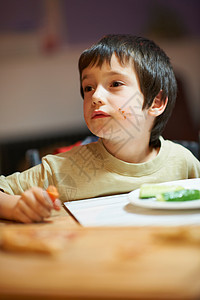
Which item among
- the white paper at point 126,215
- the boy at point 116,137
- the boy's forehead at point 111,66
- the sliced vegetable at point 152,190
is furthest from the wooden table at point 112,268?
the boy's forehead at point 111,66

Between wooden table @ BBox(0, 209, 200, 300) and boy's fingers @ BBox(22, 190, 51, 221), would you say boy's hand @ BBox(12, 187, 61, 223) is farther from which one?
wooden table @ BBox(0, 209, 200, 300)

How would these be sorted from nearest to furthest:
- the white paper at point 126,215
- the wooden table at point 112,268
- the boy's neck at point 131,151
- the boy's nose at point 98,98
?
the wooden table at point 112,268
the white paper at point 126,215
the boy's nose at point 98,98
the boy's neck at point 131,151

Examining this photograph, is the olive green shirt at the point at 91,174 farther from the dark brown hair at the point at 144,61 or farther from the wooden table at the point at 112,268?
the wooden table at the point at 112,268

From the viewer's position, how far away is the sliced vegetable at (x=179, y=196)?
71 cm

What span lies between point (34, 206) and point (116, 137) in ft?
1.31

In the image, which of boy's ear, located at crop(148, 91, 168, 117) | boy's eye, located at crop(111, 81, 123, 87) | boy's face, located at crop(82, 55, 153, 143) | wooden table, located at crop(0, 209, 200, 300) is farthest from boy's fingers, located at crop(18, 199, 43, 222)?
boy's ear, located at crop(148, 91, 168, 117)

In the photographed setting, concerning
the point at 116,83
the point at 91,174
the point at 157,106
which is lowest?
the point at 91,174

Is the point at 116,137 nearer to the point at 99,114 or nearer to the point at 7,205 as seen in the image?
the point at 99,114

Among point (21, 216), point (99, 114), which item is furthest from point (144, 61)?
point (21, 216)

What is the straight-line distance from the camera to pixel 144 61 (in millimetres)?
1052

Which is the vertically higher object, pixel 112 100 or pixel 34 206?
pixel 112 100

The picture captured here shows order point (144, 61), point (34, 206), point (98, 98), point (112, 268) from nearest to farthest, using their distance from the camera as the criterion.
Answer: point (112, 268)
point (34, 206)
point (98, 98)
point (144, 61)

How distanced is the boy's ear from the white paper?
389 millimetres

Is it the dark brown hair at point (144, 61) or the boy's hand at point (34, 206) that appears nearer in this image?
the boy's hand at point (34, 206)
